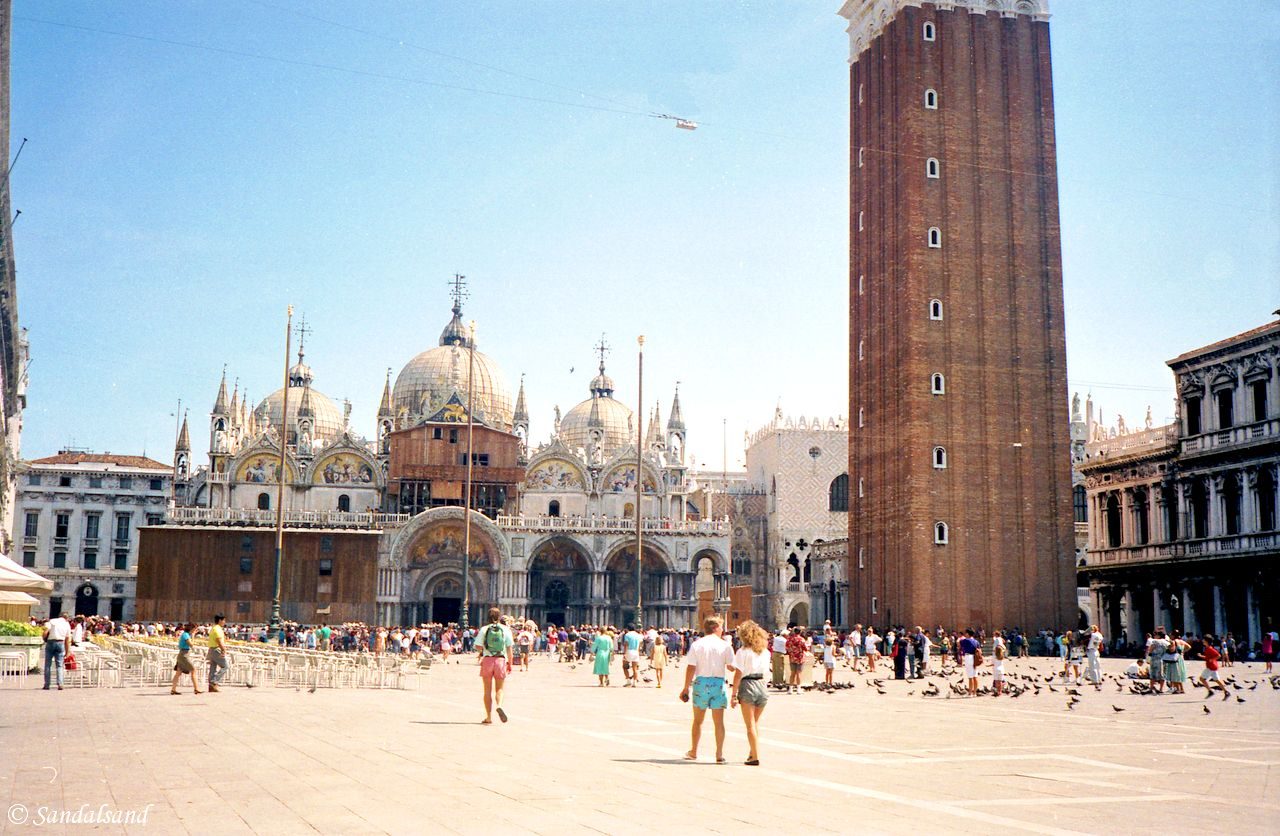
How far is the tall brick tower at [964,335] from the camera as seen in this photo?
42.9 m

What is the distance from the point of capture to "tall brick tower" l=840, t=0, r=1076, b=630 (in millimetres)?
42906

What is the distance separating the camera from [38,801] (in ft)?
26.8

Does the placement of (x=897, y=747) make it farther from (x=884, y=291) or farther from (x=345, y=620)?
(x=345, y=620)

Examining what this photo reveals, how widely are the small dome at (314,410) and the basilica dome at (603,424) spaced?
535 inches

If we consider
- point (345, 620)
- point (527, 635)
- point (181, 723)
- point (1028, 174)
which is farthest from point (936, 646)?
point (181, 723)

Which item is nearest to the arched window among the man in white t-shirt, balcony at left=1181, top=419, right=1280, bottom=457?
balcony at left=1181, top=419, right=1280, bottom=457

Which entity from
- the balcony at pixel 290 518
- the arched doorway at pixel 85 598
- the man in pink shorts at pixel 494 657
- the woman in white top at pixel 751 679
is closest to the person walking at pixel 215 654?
the man in pink shorts at pixel 494 657

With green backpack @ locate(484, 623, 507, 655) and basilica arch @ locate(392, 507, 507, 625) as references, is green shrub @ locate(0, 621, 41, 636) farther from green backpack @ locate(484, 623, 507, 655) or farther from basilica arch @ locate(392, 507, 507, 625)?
basilica arch @ locate(392, 507, 507, 625)

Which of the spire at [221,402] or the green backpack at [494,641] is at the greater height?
the spire at [221,402]

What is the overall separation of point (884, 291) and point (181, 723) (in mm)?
35564

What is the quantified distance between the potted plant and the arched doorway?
56804 mm

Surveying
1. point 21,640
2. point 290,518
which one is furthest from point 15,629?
point 290,518

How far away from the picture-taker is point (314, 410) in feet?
239

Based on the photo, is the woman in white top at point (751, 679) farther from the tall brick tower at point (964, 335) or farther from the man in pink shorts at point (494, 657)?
the tall brick tower at point (964, 335)
